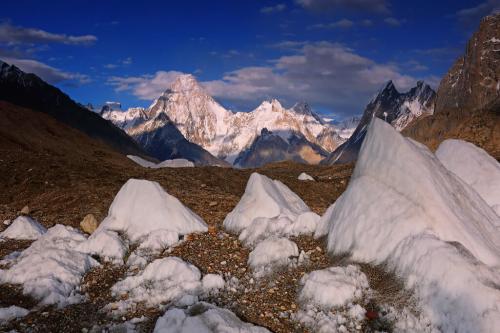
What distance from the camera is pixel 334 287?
8.66 meters

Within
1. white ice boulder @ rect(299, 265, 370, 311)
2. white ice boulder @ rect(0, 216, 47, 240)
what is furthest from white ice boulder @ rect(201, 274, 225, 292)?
white ice boulder @ rect(0, 216, 47, 240)

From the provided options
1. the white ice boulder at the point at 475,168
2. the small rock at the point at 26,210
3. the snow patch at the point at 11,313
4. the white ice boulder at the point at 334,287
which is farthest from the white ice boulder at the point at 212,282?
the small rock at the point at 26,210

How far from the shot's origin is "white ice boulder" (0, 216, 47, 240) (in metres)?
15.8

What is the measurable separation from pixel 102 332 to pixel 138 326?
675mm

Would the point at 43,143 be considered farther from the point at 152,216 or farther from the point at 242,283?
the point at 242,283

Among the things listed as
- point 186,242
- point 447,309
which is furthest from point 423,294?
point 186,242

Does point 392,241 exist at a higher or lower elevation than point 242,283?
higher

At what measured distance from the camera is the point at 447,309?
7.17 metres

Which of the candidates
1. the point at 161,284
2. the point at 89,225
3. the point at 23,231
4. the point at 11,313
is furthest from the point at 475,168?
the point at 23,231

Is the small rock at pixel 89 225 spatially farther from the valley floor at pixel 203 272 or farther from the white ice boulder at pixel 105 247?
the white ice boulder at pixel 105 247

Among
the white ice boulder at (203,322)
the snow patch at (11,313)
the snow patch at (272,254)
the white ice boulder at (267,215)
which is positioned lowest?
the snow patch at (11,313)

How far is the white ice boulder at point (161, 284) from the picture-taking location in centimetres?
943

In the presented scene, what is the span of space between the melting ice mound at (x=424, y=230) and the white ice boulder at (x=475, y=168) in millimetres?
2944

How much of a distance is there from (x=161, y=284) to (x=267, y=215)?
535 centimetres
